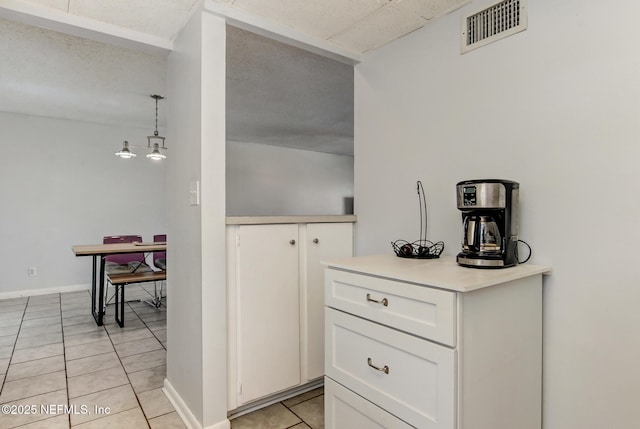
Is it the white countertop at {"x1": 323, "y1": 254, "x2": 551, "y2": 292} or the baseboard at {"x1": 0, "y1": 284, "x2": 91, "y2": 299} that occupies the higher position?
the white countertop at {"x1": 323, "y1": 254, "x2": 551, "y2": 292}

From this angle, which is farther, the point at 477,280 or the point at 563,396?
the point at 563,396

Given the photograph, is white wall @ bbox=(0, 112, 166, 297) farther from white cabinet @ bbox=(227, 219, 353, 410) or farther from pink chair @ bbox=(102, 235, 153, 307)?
white cabinet @ bbox=(227, 219, 353, 410)

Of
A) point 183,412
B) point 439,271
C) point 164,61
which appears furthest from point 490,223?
point 164,61

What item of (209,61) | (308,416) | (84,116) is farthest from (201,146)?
(84,116)

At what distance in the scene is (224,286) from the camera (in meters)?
1.81

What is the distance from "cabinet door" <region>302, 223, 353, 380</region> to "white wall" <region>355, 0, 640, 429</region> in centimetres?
65

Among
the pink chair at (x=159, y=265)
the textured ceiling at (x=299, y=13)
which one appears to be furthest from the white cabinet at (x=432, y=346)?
the pink chair at (x=159, y=265)

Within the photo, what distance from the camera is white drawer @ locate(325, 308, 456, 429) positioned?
44.3 inches

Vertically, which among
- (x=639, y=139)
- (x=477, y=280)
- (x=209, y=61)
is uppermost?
(x=209, y=61)

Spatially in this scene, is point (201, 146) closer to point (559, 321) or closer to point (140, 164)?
point (559, 321)

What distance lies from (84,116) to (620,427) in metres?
5.89

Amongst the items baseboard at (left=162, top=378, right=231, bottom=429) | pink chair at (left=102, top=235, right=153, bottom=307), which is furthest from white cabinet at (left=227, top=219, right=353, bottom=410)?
pink chair at (left=102, top=235, right=153, bottom=307)

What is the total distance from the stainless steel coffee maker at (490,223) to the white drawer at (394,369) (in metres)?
0.43

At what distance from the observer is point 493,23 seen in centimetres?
165
